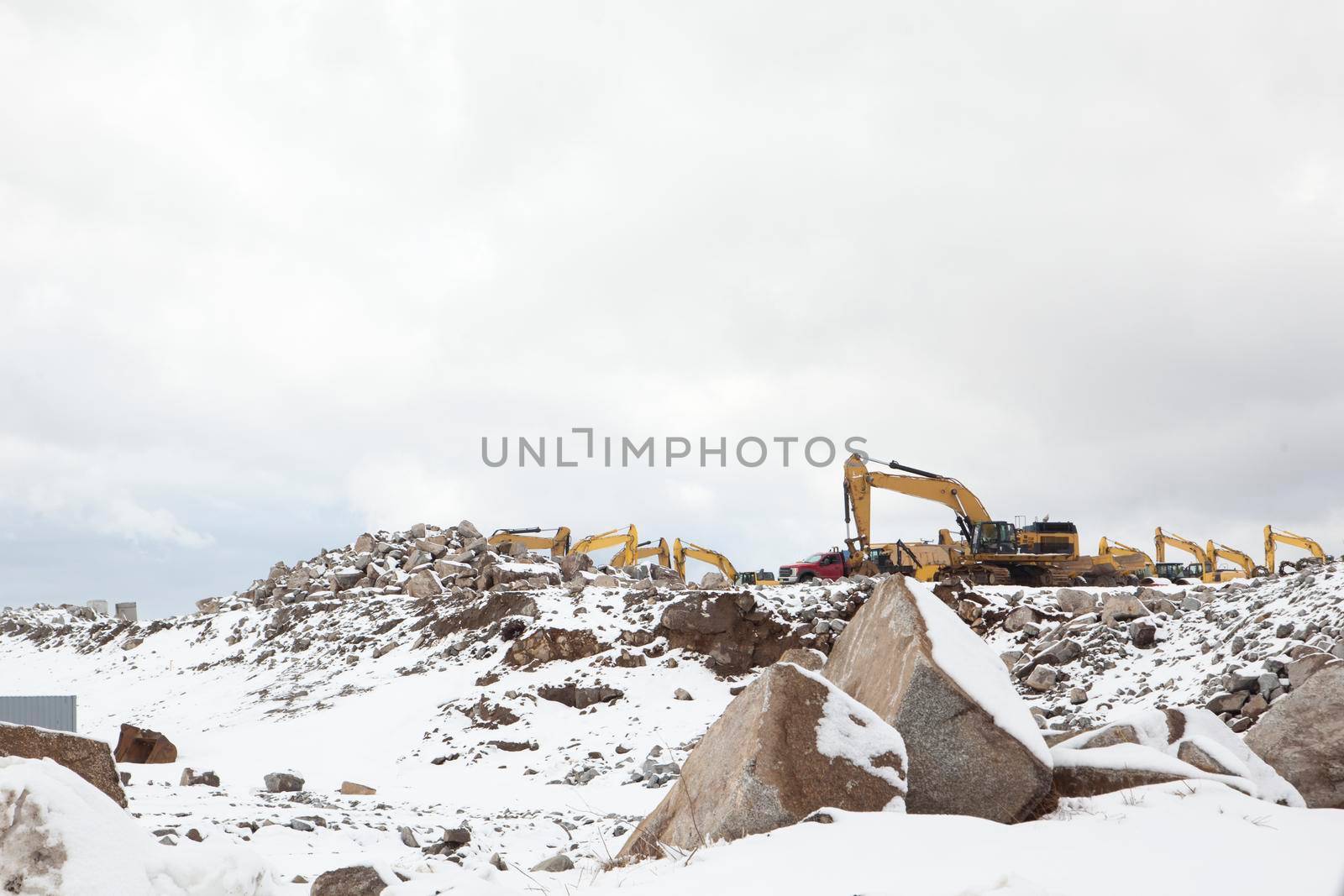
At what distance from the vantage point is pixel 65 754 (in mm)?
6465

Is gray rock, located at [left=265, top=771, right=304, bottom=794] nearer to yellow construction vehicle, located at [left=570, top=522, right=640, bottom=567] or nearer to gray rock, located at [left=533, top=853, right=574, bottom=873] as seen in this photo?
gray rock, located at [left=533, top=853, right=574, bottom=873]

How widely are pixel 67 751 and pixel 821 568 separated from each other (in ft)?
80.9

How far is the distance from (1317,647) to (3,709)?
75.6 ft

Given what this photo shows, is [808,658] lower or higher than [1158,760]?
higher

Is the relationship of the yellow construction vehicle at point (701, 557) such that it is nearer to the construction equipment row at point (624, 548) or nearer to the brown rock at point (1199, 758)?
the construction equipment row at point (624, 548)

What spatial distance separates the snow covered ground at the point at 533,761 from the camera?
4457mm

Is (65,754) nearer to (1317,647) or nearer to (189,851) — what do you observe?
(189,851)

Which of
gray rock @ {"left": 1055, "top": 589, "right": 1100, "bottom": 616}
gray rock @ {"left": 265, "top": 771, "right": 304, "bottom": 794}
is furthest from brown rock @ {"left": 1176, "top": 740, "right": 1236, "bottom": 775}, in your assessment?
gray rock @ {"left": 1055, "top": 589, "right": 1100, "bottom": 616}

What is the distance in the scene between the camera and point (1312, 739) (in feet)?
24.3

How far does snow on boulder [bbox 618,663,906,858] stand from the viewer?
5.14 meters

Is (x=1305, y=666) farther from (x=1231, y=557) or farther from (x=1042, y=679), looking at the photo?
(x=1231, y=557)

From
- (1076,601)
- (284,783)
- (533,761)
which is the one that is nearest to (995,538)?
(1076,601)

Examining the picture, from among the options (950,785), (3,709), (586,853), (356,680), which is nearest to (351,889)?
(586,853)

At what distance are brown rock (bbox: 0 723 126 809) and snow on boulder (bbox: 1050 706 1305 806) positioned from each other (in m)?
6.38
